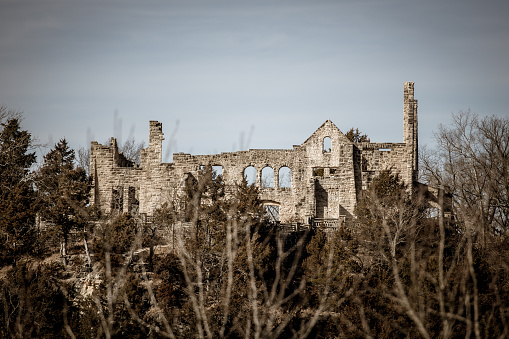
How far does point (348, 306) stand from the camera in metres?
31.9

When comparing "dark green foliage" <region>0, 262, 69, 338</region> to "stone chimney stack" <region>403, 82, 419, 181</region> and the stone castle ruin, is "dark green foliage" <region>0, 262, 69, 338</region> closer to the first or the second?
the stone castle ruin

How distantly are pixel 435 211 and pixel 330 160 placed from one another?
7.44m

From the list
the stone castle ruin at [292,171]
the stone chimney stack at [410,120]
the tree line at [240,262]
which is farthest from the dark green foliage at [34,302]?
the stone chimney stack at [410,120]

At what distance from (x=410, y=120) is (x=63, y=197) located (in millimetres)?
21918

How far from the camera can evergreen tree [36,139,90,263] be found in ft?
124

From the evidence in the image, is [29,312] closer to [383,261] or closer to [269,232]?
[269,232]

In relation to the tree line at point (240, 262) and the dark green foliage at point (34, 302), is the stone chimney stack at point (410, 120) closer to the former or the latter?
the tree line at point (240, 262)

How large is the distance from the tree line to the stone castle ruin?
2995 millimetres

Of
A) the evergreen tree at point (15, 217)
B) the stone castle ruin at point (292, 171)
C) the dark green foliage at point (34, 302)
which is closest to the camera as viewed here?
the dark green foliage at point (34, 302)

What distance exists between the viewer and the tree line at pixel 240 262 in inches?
1191

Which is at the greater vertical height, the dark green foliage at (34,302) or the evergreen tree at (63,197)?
the evergreen tree at (63,197)

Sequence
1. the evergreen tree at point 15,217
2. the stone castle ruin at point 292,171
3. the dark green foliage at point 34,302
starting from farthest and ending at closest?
1. the stone castle ruin at point 292,171
2. the evergreen tree at point 15,217
3. the dark green foliage at point 34,302

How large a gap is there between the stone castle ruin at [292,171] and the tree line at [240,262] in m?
3.00

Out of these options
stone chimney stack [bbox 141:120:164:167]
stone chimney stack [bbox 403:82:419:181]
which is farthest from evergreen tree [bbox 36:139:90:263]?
stone chimney stack [bbox 403:82:419:181]
